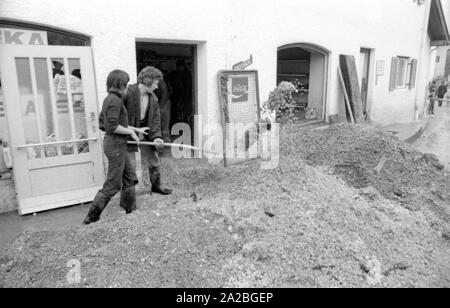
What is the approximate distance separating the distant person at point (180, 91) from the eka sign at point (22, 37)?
3.27 m

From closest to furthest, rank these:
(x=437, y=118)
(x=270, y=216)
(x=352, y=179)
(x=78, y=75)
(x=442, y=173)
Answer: (x=270, y=216) < (x=78, y=75) < (x=352, y=179) < (x=442, y=173) < (x=437, y=118)

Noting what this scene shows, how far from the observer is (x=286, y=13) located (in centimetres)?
709

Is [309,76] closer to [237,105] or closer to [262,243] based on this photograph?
[237,105]

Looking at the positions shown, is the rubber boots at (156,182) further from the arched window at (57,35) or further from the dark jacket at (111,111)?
the arched window at (57,35)

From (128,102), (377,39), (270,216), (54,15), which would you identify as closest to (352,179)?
(270,216)

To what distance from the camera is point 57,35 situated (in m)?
4.48

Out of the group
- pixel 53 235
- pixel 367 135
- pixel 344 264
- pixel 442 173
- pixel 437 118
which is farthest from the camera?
pixel 437 118

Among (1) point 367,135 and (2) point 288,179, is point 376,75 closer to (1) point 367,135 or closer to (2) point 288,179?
(1) point 367,135

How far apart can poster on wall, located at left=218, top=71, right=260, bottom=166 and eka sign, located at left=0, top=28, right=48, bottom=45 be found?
2658 mm

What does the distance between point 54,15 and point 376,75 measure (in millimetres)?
9004

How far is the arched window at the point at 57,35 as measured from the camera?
13.6ft

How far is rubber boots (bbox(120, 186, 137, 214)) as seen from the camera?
4285 millimetres

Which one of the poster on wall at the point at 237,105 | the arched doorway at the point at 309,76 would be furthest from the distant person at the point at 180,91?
the arched doorway at the point at 309,76

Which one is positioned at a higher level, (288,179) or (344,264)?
(288,179)
